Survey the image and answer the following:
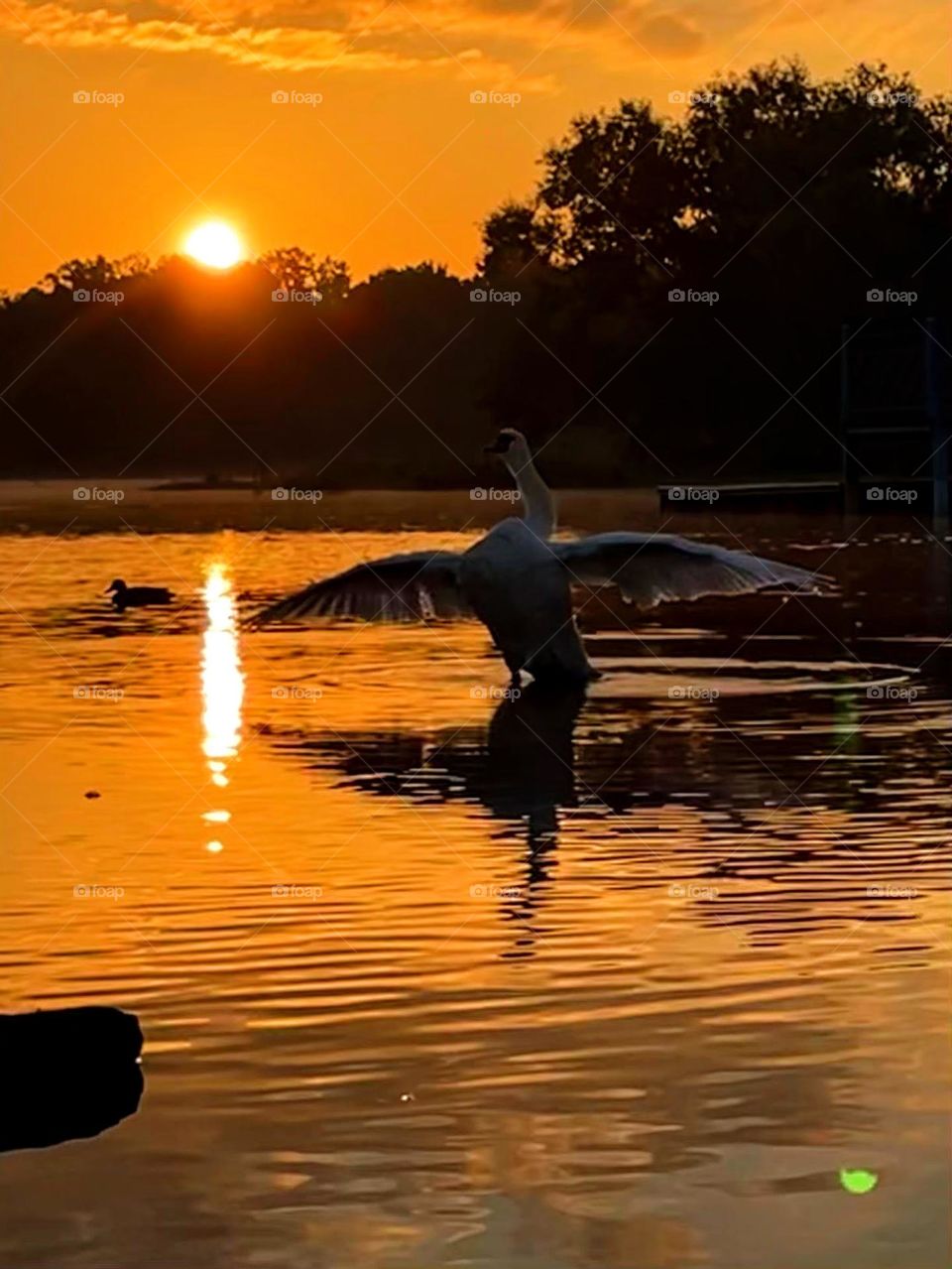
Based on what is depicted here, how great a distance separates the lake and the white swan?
543mm

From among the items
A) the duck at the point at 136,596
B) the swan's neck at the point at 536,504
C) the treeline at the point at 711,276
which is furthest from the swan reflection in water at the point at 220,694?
the treeline at the point at 711,276

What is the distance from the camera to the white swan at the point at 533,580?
19.9 m

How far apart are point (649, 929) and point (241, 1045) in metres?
2.35

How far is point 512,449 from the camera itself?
2152cm

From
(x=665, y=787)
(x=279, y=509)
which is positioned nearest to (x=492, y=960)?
(x=665, y=787)

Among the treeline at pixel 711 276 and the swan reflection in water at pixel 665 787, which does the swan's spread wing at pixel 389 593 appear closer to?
the swan reflection in water at pixel 665 787

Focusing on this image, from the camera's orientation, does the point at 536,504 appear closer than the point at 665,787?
No

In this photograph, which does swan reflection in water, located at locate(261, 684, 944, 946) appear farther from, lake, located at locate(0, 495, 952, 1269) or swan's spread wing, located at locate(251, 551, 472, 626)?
swan's spread wing, located at locate(251, 551, 472, 626)

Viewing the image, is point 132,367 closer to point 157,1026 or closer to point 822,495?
point 822,495

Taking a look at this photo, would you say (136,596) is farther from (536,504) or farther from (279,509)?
(279,509)

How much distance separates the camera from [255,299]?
12719 cm

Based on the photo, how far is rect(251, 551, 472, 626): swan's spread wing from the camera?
20.6 metres

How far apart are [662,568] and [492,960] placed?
9722mm

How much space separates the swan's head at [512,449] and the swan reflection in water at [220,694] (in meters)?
2.44
